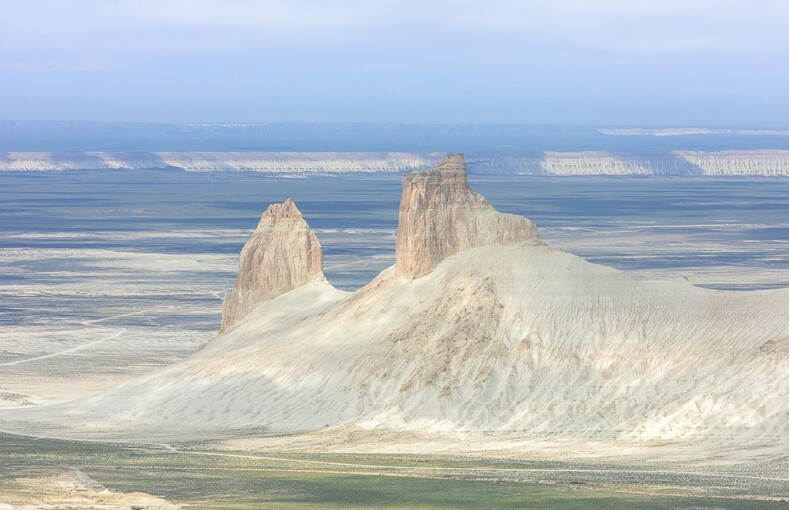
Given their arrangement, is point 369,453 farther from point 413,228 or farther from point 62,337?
point 62,337

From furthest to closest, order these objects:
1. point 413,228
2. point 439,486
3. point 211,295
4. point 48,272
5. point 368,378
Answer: point 48,272, point 211,295, point 413,228, point 368,378, point 439,486

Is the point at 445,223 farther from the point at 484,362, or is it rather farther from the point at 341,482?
Answer: the point at 341,482

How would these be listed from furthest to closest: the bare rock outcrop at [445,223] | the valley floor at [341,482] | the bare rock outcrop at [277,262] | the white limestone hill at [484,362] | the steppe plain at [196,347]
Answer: the bare rock outcrop at [277,262], the bare rock outcrop at [445,223], the white limestone hill at [484,362], the steppe plain at [196,347], the valley floor at [341,482]

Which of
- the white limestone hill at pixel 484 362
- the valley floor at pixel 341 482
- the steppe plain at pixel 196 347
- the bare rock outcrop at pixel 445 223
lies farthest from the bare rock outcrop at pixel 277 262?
the valley floor at pixel 341 482

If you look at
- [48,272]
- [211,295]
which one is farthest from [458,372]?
[48,272]

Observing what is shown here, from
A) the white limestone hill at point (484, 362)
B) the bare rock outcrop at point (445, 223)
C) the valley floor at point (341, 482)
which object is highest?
the bare rock outcrop at point (445, 223)

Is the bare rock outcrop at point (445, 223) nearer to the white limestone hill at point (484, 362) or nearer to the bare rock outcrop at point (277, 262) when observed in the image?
the white limestone hill at point (484, 362)

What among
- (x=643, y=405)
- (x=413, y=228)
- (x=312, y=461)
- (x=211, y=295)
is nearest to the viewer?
(x=312, y=461)
